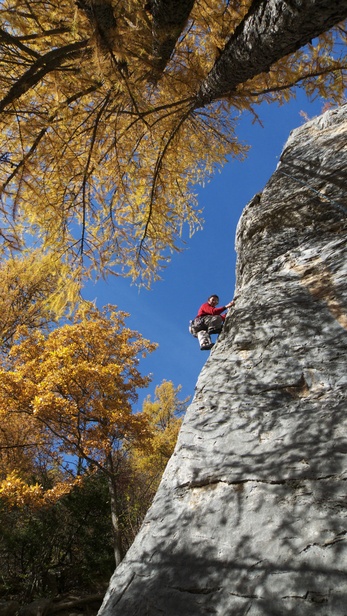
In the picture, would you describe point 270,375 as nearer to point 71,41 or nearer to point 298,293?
point 298,293

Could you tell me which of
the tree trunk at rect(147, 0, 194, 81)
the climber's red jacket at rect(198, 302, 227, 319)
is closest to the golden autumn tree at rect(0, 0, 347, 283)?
the tree trunk at rect(147, 0, 194, 81)

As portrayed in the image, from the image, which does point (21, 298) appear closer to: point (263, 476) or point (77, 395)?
point (77, 395)

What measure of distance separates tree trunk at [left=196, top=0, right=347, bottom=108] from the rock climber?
3.61 metres

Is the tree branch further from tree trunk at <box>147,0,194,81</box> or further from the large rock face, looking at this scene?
the large rock face

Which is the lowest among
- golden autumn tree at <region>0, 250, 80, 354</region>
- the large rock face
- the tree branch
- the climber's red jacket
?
the large rock face

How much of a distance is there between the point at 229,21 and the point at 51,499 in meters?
7.30

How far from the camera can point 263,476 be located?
192 cm

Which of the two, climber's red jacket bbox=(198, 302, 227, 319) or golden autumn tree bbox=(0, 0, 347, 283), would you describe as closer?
golden autumn tree bbox=(0, 0, 347, 283)

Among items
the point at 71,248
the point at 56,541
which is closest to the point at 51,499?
the point at 56,541

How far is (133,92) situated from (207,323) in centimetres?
387

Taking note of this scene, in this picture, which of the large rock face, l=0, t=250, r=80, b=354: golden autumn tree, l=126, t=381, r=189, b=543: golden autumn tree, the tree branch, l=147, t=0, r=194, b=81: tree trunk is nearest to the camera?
the large rock face

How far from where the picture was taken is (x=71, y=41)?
3586 mm

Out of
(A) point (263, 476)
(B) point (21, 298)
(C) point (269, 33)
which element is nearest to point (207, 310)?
(C) point (269, 33)

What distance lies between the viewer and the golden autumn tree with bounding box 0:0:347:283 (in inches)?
117
